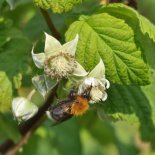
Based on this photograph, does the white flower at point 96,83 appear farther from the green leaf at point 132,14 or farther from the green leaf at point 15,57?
the green leaf at point 15,57

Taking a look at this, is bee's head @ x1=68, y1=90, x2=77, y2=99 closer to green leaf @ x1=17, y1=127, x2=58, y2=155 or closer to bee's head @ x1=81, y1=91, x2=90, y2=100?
bee's head @ x1=81, y1=91, x2=90, y2=100

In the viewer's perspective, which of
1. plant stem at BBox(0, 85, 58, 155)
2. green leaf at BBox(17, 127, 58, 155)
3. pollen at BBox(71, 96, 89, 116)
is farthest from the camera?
green leaf at BBox(17, 127, 58, 155)

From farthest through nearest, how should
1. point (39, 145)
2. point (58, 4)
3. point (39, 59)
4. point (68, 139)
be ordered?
point (68, 139) → point (39, 145) → point (39, 59) → point (58, 4)

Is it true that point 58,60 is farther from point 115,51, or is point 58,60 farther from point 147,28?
point 147,28

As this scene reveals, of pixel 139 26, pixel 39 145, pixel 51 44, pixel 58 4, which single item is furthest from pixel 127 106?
pixel 39 145

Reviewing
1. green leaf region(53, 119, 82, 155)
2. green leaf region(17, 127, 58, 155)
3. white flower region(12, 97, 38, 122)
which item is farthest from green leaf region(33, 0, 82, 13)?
green leaf region(53, 119, 82, 155)

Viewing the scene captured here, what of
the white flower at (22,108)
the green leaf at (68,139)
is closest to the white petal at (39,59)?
the white flower at (22,108)

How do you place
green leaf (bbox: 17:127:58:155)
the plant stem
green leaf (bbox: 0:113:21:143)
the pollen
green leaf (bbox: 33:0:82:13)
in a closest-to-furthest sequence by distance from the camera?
1. green leaf (bbox: 33:0:82:13)
2. the pollen
3. the plant stem
4. green leaf (bbox: 0:113:21:143)
5. green leaf (bbox: 17:127:58:155)
